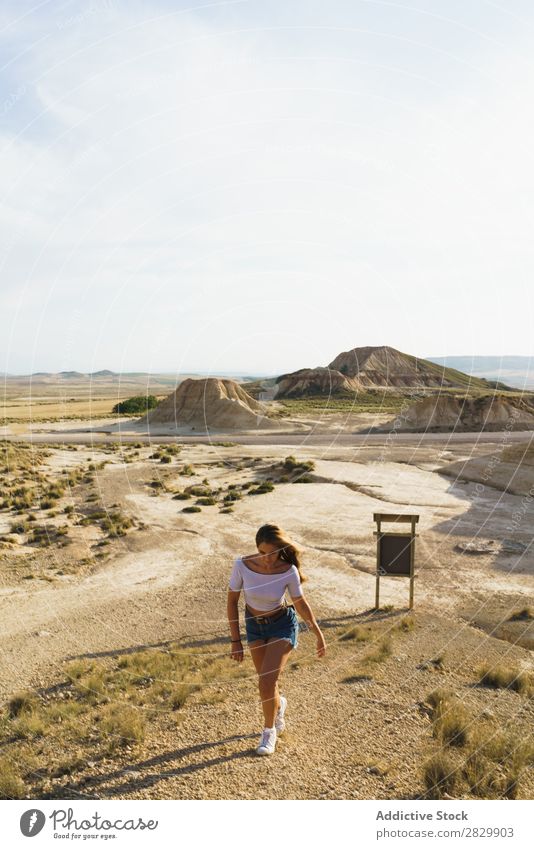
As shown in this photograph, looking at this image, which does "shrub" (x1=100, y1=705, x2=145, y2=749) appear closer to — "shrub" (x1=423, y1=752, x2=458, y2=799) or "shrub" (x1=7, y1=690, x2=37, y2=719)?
"shrub" (x1=7, y1=690, x2=37, y2=719)

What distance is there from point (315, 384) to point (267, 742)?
11037cm

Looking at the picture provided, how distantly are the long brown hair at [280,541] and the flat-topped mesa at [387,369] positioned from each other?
11579cm

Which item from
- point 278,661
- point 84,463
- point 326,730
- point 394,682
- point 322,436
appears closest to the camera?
point 278,661

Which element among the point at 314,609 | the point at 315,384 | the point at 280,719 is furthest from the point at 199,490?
the point at 315,384

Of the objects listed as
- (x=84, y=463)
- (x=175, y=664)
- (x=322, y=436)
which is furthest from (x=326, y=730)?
(x=322, y=436)

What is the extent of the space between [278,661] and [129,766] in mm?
2117

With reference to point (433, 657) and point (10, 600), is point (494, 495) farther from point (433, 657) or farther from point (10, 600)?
point (10, 600)

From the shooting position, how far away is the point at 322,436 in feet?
165

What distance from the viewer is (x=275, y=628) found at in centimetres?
602

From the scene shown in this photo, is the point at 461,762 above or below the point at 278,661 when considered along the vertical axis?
below

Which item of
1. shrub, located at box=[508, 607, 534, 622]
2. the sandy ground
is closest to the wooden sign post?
the sandy ground
